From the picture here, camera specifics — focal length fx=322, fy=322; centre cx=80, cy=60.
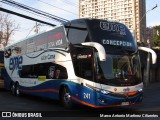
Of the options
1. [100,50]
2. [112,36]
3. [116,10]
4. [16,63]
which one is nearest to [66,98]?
[112,36]

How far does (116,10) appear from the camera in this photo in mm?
34625

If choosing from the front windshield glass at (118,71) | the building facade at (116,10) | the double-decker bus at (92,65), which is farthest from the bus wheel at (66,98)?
the building facade at (116,10)

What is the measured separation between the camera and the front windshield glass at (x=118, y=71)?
464 inches

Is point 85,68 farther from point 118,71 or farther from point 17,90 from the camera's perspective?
point 17,90

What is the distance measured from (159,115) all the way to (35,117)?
14.6 ft

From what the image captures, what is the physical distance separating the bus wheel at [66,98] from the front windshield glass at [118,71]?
220 centimetres

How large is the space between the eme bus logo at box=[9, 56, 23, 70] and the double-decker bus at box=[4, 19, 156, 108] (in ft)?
13.3

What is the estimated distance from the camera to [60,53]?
1418cm

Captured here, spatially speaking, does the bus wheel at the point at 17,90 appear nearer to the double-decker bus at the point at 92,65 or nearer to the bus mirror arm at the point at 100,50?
the double-decker bus at the point at 92,65

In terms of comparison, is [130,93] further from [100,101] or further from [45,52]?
[45,52]

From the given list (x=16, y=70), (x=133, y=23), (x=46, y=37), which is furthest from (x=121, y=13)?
(x=46, y=37)

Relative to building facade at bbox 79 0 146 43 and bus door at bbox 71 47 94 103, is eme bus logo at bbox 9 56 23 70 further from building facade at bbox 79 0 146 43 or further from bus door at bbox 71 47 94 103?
building facade at bbox 79 0 146 43

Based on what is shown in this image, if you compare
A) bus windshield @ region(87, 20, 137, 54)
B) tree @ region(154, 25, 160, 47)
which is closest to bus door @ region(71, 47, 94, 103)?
bus windshield @ region(87, 20, 137, 54)

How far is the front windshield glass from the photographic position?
11.8m
